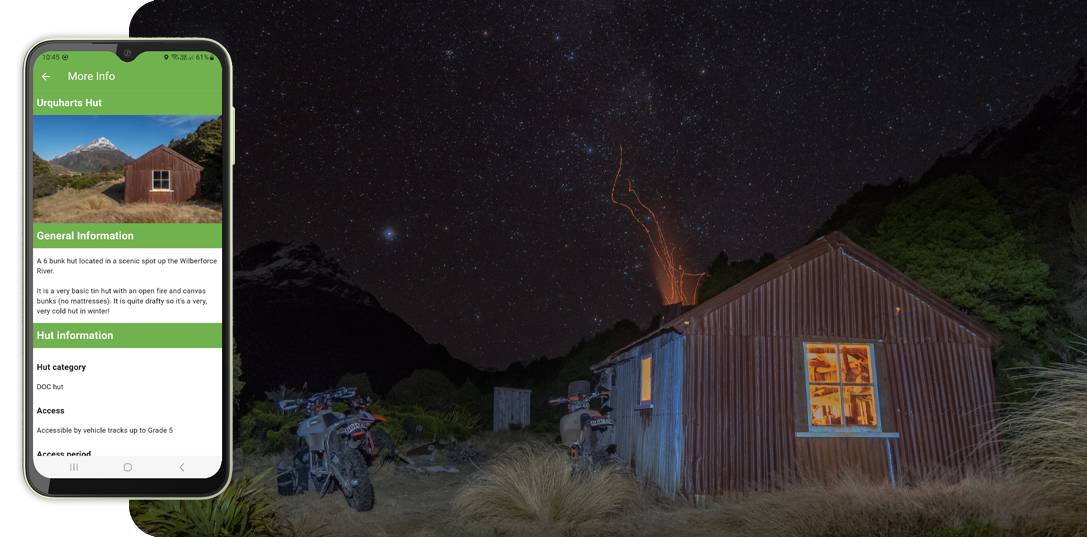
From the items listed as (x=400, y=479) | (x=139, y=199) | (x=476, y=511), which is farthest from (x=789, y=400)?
(x=139, y=199)

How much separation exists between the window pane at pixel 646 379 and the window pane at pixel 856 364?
3.21 meters

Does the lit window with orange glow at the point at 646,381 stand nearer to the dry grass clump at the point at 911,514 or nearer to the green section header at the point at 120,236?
the dry grass clump at the point at 911,514

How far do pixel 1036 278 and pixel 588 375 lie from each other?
18.9 metres

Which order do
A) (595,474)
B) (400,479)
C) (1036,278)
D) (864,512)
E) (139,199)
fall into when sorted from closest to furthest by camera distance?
(139,199), (864,512), (595,474), (400,479), (1036,278)

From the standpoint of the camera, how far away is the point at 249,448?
16.2 meters

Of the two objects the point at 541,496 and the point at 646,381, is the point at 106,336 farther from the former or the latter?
the point at 646,381

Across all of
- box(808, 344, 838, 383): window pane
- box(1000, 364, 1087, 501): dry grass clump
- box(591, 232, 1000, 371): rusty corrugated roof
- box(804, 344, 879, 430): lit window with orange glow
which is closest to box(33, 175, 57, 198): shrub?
box(1000, 364, 1087, 501): dry grass clump

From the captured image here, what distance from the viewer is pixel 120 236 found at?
277 centimetres

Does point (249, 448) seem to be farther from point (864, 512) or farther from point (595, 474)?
point (864, 512)

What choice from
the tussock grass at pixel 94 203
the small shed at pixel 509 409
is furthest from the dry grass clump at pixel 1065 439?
the small shed at pixel 509 409

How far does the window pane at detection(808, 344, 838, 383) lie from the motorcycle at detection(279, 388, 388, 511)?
6.97 meters

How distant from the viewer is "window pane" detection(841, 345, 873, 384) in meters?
10.7

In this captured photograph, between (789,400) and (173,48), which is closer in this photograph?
(173,48)

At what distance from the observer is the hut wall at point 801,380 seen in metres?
10.0
